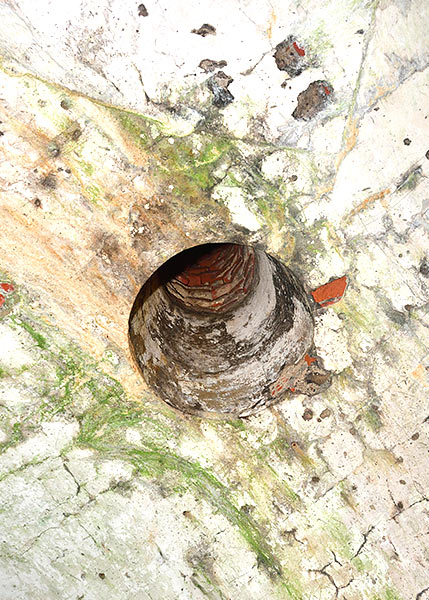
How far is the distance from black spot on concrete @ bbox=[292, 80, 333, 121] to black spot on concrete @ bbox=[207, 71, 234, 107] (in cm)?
27

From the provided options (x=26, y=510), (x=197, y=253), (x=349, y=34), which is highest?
(x=197, y=253)

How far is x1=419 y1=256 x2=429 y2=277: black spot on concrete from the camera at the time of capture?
2291 mm

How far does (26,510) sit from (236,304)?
72.5 inches

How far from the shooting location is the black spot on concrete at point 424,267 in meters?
2.29

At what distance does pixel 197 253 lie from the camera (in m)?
4.15

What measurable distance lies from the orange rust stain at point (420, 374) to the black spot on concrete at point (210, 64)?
1583 millimetres

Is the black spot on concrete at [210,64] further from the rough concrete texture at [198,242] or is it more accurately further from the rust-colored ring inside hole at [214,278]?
the rust-colored ring inside hole at [214,278]

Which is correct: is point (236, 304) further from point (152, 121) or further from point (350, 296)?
point (152, 121)

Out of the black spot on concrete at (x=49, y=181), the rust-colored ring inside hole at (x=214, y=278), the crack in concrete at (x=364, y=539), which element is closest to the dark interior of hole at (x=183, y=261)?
the rust-colored ring inside hole at (x=214, y=278)

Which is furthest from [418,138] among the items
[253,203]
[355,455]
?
[355,455]

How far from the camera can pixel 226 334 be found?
348 centimetres

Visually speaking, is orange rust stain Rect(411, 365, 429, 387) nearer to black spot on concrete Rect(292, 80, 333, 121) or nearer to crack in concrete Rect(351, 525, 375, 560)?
crack in concrete Rect(351, 525, 375, 560)

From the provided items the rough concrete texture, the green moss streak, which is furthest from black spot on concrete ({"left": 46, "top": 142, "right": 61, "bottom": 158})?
the green moss streak

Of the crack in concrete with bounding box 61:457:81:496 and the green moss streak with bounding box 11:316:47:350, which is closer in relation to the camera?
the green moss streak with bounding box 11:316:47:350
